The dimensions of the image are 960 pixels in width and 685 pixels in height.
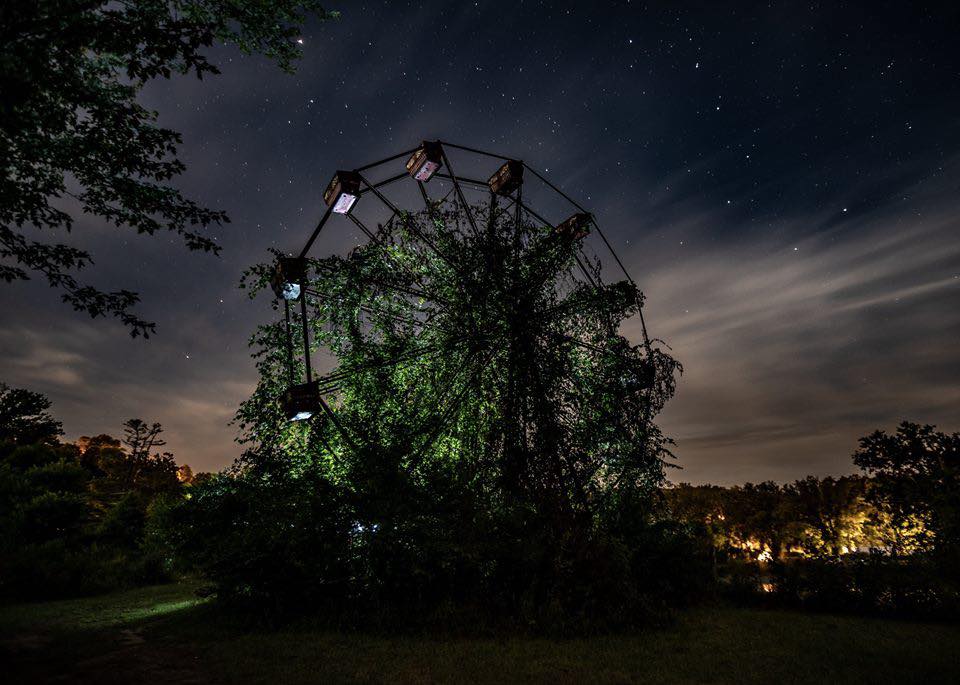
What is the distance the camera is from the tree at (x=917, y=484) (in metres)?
7.03

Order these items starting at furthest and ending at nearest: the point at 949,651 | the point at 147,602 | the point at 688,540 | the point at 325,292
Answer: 1. the point at 325,292
2. the point at 147,602
3. the point at 688,540
4. the point at 949,651

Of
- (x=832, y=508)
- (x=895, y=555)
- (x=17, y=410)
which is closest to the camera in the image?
(x=895, y=555)

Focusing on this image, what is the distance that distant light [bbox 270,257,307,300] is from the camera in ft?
37.0

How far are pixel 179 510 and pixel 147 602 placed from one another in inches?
136

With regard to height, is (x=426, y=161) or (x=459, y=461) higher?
(x=426, y=161)

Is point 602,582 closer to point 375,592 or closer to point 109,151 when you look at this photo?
point 375,592

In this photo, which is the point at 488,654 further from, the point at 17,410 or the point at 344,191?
the point at 17,410

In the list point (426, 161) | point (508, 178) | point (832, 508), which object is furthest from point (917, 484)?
point (832, 508)

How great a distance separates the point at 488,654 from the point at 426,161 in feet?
37.7

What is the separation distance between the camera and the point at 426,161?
1264 centimetres

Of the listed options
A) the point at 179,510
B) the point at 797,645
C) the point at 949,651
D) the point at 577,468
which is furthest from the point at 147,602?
the point at 949,651

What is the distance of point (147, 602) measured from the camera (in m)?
11.5

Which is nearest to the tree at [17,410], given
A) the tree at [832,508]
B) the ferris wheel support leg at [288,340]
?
the ferris wheel support leg at [288,340]

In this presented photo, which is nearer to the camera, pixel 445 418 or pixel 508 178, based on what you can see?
pixel 445 418
